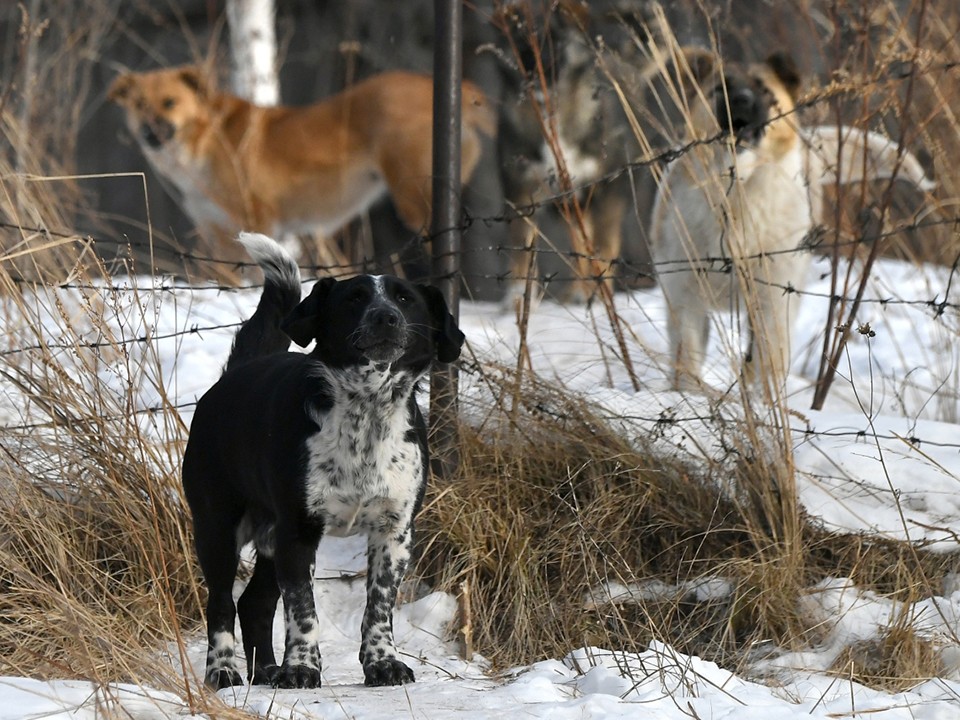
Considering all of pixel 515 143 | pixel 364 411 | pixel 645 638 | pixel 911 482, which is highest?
pixel 515 143

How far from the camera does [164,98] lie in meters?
9.03

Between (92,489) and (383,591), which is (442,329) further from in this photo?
(92,489)

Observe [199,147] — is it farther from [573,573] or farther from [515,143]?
[573,573]

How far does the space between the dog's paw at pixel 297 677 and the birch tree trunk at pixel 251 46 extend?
7643 mm

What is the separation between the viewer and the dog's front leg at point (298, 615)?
9.89 ft

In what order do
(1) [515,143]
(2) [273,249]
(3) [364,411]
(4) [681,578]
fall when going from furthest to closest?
1. (1) [515,143]
2. (4) [681,578]
3. (2) [273,249]
4. (3) [364,411]

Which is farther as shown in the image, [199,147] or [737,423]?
[199,147]

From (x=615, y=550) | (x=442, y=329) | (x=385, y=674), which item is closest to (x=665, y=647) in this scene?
(x=615, y=550)

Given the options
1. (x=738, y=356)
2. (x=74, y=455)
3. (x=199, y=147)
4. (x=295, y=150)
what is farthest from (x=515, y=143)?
(x=74, y=455)

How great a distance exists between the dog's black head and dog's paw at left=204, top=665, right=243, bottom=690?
788 millimetres

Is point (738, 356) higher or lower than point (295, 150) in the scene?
lower

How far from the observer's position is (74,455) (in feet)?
12.4

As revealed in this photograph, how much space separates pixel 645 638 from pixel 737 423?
0.74 metres

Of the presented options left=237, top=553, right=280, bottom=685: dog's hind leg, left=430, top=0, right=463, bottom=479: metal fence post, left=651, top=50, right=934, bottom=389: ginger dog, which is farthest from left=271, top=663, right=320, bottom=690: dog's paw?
left=651, top=50, right=934, bottom=389: ginger dog
